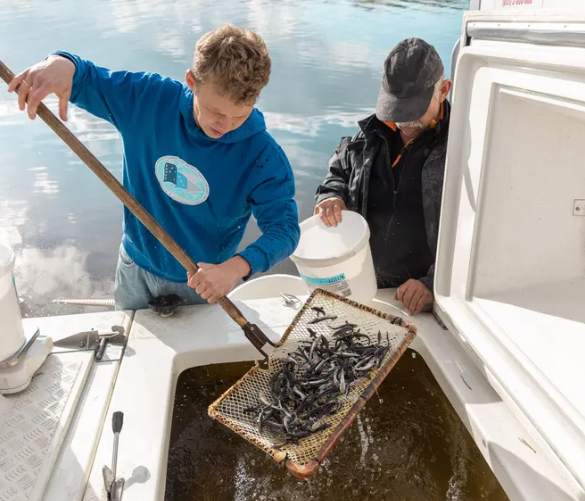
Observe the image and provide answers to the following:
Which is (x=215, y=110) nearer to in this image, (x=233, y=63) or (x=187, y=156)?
(x=233, y=63)

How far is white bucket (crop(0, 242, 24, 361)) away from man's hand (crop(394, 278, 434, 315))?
65.6 inches

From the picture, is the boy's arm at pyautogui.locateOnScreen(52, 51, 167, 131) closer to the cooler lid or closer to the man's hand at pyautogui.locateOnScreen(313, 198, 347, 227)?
the man's hand at pyautogui.locateOnScreen(313, 198, 347, 227)

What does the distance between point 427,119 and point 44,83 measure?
68.5 inches

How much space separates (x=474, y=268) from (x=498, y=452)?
0.73m

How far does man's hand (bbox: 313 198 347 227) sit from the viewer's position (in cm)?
273

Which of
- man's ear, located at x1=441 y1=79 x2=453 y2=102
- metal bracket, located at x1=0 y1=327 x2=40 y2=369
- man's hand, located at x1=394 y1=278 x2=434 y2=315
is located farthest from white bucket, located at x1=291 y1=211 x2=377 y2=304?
metal bracket, located at x1=0 y1=327 x2=40 y2=369

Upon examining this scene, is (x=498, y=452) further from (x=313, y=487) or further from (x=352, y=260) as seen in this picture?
(x=352, y=260)

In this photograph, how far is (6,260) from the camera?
68.1 inches

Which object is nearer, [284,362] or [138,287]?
[284,362]

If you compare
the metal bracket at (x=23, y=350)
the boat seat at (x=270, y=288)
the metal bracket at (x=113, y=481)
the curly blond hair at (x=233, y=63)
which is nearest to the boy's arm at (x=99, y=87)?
the curly blond hair at (x=233, y=63)

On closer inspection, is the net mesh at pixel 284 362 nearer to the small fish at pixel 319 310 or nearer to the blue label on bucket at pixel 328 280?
the small fish at pixel 319 310

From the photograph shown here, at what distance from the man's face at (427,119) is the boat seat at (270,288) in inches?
45.0

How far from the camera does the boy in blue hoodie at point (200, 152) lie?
5.90 ft

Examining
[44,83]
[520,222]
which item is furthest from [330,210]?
[44,83]
